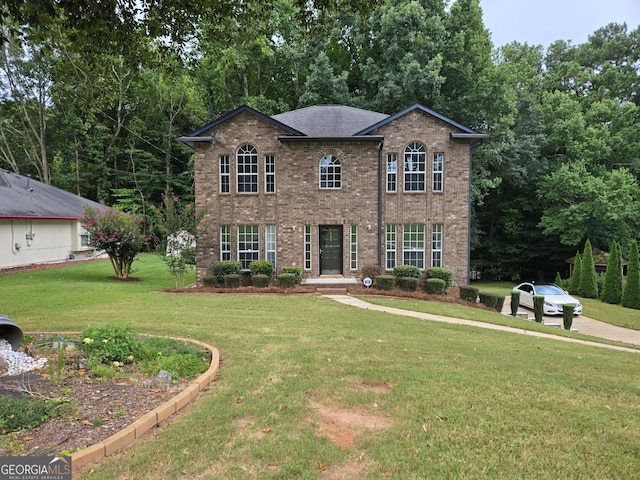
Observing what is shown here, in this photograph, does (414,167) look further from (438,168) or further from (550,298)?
(550,298)

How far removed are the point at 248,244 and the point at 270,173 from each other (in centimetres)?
310

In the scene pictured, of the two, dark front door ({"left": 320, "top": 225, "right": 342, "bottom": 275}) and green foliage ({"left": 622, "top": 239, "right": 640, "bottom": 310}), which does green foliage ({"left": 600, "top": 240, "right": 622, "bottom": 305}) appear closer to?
green foliage ({"left": 622, "top": 239, "right": 640, "bottom": 310})

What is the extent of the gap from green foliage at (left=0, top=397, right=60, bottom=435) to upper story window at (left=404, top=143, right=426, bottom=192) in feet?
46.7

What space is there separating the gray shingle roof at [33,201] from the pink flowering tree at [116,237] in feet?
23.5

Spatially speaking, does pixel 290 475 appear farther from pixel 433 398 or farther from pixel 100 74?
pixel 100 74

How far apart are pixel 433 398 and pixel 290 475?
2.15m

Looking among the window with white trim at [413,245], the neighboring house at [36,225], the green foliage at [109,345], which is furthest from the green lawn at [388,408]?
the neighboring house at [36,225]

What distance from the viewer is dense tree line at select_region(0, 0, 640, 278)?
80.9 ft

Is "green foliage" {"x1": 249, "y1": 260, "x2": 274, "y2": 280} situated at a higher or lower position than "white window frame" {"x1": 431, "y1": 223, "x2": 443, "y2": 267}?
lower

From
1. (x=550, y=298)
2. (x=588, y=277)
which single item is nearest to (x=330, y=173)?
(x=550, y=298)

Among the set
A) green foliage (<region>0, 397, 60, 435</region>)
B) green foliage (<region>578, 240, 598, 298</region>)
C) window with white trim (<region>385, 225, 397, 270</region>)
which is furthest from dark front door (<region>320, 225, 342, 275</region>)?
green foliage (<region>578, 240, 598, 298</region>)

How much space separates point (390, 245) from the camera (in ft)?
53.4

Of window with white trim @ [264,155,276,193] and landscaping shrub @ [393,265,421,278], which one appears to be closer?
landscaping shrub @ [393,265,421,278]

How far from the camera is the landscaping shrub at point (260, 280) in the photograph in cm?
1476
